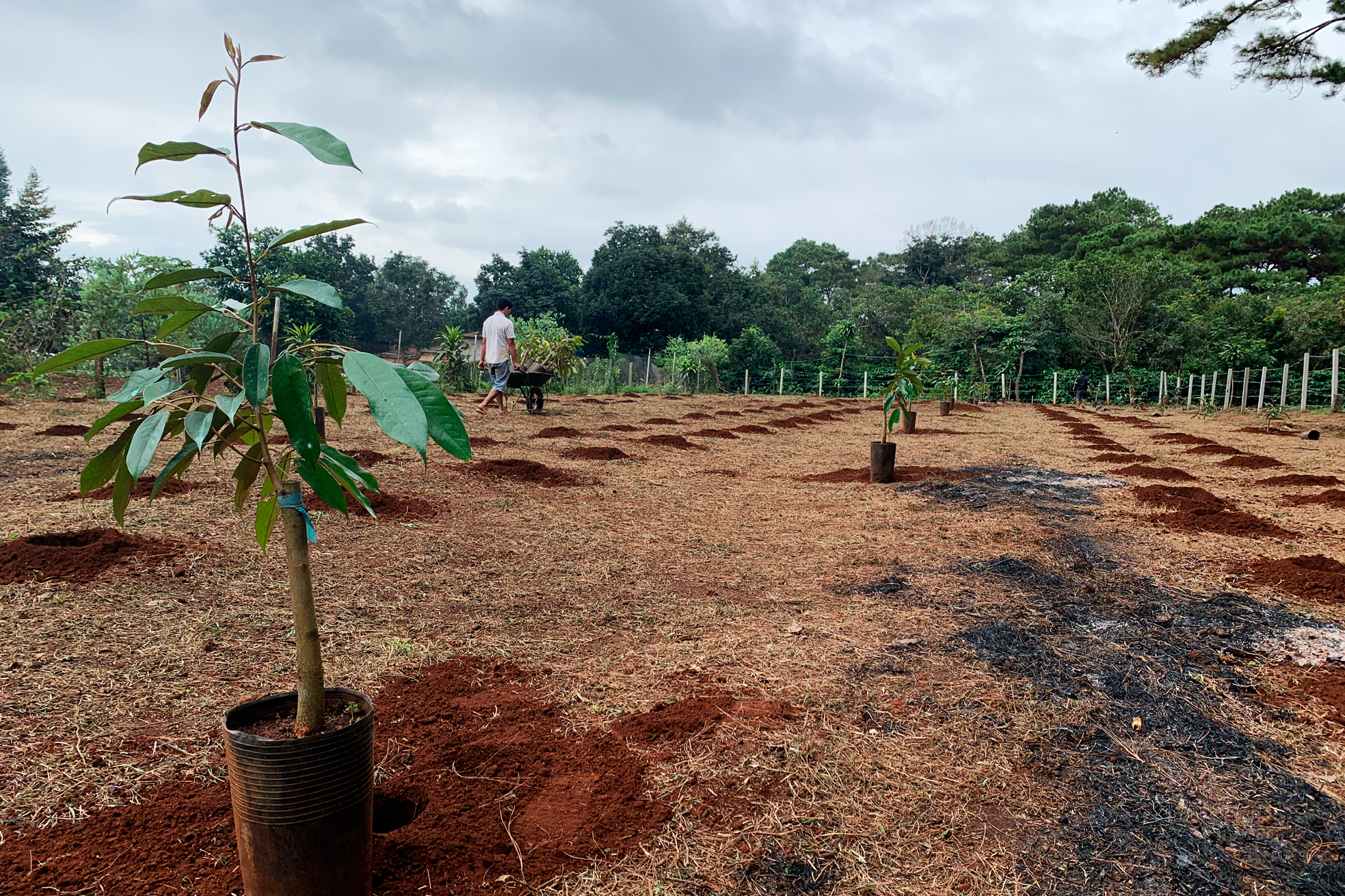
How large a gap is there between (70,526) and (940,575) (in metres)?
4.54

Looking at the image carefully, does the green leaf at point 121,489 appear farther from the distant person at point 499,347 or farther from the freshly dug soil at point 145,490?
the distant person at point 499,347

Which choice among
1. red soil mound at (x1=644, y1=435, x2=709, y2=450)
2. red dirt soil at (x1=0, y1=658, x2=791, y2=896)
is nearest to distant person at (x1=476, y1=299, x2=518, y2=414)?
red soil mound at (x1=644, y1=435, x2=709, y2=450)

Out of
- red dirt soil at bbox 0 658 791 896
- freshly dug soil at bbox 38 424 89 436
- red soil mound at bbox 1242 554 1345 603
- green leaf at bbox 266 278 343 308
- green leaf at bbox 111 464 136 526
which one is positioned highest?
green leaf at bbox 266 278 343 308

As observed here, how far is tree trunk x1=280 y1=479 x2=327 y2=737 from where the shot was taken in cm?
132

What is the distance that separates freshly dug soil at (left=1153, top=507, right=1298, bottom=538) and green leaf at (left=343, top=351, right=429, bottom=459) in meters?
5.13

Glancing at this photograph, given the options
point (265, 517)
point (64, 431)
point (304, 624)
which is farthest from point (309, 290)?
point (64, 431)

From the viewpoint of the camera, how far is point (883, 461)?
6555 mm

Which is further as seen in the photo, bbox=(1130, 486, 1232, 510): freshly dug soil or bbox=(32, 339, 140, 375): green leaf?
bbox=(1130, 486, 1232, 510): freshly dug soil

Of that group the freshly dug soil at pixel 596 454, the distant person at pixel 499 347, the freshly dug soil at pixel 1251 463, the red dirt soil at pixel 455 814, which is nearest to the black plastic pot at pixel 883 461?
the freshly dug soil at pixel 596 454

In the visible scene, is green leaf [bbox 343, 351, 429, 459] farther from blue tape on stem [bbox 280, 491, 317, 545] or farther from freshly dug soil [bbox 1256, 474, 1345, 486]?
freshly dug soil [bbox 1256, 474, 1345, 486]

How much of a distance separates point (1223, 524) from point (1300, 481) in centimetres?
258

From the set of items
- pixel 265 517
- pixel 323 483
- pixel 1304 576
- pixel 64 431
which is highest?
pixel 323 483

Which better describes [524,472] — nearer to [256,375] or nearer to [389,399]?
[256,375]

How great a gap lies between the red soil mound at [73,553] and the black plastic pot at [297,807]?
240cm
